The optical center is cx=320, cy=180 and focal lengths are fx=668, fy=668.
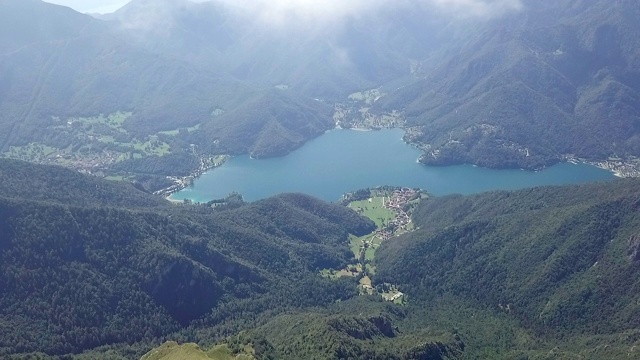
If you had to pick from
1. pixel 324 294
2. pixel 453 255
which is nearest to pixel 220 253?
pixel 324 294

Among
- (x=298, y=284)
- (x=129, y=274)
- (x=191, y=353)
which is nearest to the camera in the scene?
(x=191, y=353)

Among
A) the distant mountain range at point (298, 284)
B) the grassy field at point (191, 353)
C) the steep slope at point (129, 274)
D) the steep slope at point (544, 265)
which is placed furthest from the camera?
the steep slope at point (544, 265)

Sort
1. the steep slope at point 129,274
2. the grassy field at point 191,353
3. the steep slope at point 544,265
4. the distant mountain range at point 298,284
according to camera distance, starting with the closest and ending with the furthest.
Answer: the grassy field at point 191,353 < the distant mountain range at point 298,284 < the steep slope at point 129,274 < the steep slope at point 544,265

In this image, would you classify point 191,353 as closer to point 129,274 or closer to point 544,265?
point 129,274

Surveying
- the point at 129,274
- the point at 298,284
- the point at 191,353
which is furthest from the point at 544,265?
the point at 129,274

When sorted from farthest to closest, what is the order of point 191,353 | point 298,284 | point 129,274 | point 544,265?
point 298,284
point 544,265
point 129,274
point 191,353

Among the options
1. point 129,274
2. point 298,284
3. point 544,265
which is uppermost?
point 544,265

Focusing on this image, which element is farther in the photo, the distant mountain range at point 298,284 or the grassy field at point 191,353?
the distant mountain range at point 298,284

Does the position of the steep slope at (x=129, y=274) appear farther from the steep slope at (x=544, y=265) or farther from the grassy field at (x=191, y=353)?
the grassy field at (x=191, y=353)

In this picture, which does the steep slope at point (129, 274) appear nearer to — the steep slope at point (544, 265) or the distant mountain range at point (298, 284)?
the distant mountain range at point (298, 284)

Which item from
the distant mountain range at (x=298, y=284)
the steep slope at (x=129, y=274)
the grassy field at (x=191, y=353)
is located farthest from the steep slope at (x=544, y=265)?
the grassy field at (x=191, y=353)

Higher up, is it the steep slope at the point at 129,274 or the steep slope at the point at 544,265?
the steep slope at the point at 544,265
